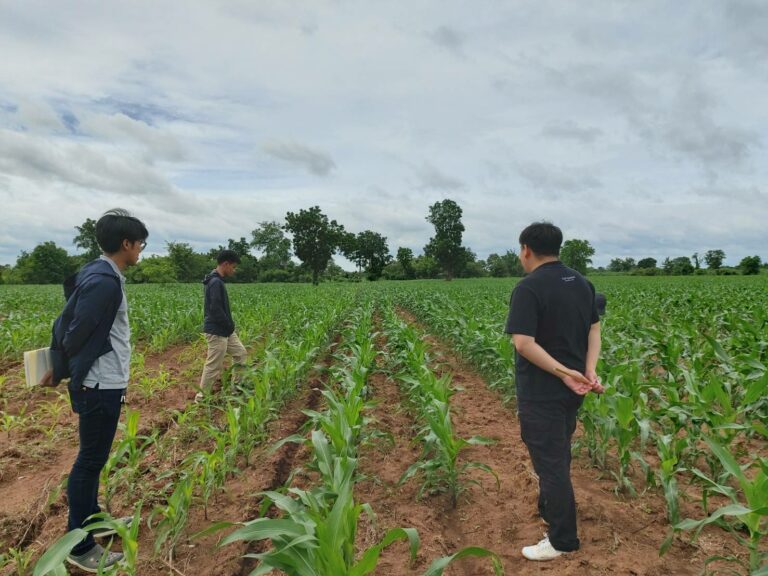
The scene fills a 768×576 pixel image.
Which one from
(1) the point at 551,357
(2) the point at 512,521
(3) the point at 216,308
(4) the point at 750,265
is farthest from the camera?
(4) the point at 750,265

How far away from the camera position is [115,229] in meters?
2.56

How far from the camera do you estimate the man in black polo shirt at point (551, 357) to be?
2406mm

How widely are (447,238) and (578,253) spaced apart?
3365cm

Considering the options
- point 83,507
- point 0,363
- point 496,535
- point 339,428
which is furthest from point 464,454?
point 0,363

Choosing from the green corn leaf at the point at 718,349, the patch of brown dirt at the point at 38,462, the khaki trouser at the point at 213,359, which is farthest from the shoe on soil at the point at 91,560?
the green corn leaf at the point at 718,349

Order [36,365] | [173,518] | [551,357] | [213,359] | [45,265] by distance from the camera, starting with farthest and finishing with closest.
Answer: [45,265] < [213,359] < [173,518] < [36,365] < [551,357]

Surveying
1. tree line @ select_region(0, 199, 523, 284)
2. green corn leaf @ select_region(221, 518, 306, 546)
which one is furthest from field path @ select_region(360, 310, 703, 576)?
tree line @ select_region(0, 199, 523, 284)

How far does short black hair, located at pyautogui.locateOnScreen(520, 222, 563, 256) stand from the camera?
97.1 inches

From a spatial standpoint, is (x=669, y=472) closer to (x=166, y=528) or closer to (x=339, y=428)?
(x=339, y=428)

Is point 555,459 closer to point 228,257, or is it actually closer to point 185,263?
point 228,257

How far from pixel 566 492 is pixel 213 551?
2.05m

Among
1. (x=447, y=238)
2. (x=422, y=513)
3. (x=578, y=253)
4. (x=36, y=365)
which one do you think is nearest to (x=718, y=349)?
(x=422, y=513)

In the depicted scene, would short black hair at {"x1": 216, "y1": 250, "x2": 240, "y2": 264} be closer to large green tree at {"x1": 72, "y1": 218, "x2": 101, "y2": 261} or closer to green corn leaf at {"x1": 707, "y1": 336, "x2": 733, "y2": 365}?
green corn leaf at {"x1": 707, "y1": 336, "x2": 733, "y2": 365}

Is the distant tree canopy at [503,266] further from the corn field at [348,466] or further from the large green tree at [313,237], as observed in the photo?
the corn field at [348,466]
